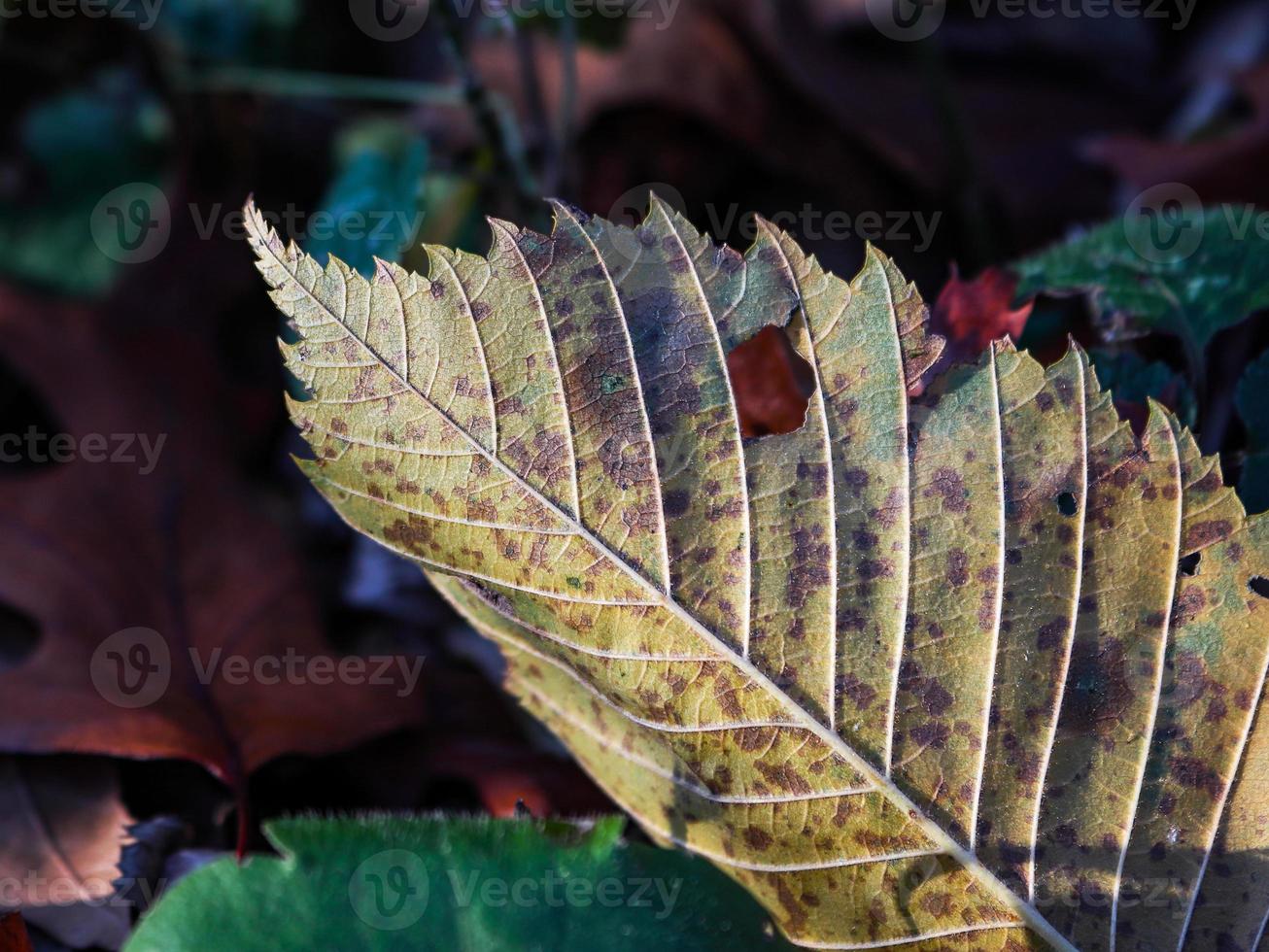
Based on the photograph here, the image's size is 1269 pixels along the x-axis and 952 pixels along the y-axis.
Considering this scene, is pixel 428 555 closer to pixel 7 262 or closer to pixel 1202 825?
pixel 1202 825

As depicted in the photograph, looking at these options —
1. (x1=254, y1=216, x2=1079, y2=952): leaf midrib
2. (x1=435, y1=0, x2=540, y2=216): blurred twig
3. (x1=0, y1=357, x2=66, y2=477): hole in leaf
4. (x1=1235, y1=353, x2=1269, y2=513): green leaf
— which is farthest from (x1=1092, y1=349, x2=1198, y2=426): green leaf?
(x1=0, y1=357, x2=66, y2=477): hole in leaf

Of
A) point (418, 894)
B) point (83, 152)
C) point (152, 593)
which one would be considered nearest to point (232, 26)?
point (83, 152)

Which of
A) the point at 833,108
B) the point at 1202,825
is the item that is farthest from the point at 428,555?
the point at 833,108

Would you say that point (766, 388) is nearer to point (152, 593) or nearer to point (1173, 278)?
point (1173, 278)

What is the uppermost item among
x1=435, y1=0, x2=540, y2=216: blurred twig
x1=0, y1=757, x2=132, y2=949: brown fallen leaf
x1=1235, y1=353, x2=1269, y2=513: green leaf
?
x1=435, y1=0, x2=540, y2=216: blurred twig

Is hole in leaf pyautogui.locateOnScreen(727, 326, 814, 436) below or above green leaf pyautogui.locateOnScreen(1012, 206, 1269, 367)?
below

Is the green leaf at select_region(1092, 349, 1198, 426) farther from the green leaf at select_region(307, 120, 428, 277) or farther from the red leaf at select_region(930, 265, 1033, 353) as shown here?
the green leaf at select_region(307, 120, 428, 277)
